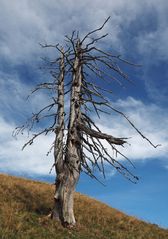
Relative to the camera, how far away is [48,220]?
1711 cm

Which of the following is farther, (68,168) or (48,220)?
(68,168)

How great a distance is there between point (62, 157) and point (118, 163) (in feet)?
8.36

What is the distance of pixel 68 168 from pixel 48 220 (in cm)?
240

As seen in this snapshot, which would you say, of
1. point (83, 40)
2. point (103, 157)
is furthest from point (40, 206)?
point (83, 40)

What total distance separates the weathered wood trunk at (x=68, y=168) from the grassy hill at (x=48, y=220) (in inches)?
26.2

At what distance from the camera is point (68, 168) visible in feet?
59.0

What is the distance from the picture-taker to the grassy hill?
594 inches

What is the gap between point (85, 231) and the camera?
1711cm

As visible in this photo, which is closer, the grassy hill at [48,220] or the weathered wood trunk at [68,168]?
the grassy hill at [48,220]

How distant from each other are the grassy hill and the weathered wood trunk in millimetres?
667

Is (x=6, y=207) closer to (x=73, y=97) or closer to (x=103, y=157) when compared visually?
(x=103, y=157)

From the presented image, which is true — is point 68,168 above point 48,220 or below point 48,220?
above

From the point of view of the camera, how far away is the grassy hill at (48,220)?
49.5 feet

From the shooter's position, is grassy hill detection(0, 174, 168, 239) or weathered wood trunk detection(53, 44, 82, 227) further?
weathered wood trunk detection(53, 44, 82, 227)
